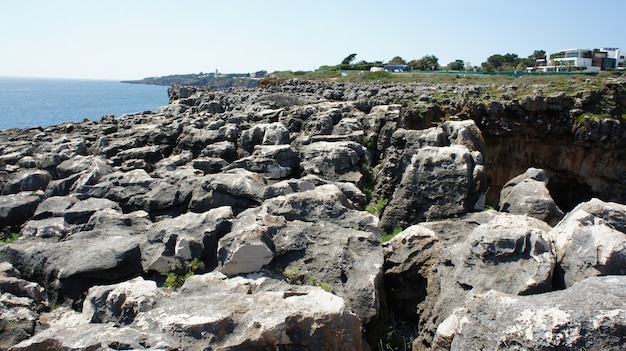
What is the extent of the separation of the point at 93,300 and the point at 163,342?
2.29 metres

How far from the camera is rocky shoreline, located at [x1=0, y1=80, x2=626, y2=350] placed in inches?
209

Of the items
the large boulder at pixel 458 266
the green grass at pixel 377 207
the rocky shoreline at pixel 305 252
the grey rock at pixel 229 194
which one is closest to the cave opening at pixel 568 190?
the rocky shoreline at pixel 305 252

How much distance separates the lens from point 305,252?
8.15 metres

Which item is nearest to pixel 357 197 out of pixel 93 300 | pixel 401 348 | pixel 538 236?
pixel 401 348

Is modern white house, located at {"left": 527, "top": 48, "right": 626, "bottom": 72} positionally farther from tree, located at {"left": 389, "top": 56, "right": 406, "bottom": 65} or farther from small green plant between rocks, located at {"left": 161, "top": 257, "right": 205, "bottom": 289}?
small green plant between rocks, located at {"left": 161, "top": 257, "right": 205, "bottom": 289}

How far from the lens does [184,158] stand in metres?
16.2

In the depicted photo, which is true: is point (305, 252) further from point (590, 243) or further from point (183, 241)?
point (590, 243)

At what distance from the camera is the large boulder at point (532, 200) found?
9719mm

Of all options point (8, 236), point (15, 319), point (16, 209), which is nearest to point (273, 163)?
point (16, 209)

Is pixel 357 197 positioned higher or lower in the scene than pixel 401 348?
higher

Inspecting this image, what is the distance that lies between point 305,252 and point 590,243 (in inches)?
181

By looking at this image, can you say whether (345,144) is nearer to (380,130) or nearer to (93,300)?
(380,130)

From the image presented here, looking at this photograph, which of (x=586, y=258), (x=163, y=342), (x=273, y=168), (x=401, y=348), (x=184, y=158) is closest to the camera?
(x=163, y=342)

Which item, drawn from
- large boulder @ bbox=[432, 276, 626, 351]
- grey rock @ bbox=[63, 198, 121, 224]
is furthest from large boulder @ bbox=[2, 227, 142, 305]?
large boulder @ bbox=[432, 276, 626, 351]
